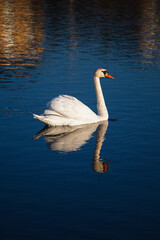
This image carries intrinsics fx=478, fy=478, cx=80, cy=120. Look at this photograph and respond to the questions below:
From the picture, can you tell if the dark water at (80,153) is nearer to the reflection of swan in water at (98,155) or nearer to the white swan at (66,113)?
the reflection of swan in water at (98,155)

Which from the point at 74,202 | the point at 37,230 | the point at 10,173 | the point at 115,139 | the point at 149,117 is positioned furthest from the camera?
the point at 149,117

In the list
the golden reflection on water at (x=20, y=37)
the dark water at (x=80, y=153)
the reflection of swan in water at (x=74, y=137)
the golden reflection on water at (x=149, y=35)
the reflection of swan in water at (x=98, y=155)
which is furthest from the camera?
the golden reflection on water at (x=149, y=35)

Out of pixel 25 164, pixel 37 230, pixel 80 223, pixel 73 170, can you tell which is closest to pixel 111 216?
pixel 80 223

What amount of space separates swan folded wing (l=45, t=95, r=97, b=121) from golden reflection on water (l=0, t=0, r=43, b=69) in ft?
33.4

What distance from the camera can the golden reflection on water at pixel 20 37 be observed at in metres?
25.5

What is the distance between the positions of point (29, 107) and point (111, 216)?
808 centimetres

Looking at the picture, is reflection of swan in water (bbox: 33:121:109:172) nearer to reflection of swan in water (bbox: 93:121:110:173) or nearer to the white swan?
reflection of swan in water (bbox: 93:121:110:173)

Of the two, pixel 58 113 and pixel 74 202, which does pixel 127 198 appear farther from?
pixel 58 113

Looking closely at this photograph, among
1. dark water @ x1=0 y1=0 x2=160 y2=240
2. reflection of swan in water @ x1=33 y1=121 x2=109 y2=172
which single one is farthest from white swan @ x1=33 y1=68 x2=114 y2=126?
dark water @ x1=0 y1=0 x2=160 y2=240

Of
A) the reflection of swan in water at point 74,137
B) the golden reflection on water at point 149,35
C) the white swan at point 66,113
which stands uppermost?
the white swan at point 66,113

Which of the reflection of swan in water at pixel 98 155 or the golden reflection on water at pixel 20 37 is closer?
the reflection of swan in water at pixel 98 155

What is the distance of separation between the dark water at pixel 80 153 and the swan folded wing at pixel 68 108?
474mm

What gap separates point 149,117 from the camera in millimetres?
14891

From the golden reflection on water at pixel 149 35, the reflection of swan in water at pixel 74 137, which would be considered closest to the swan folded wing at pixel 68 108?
the reflection of swan in water at pixel 74 137
